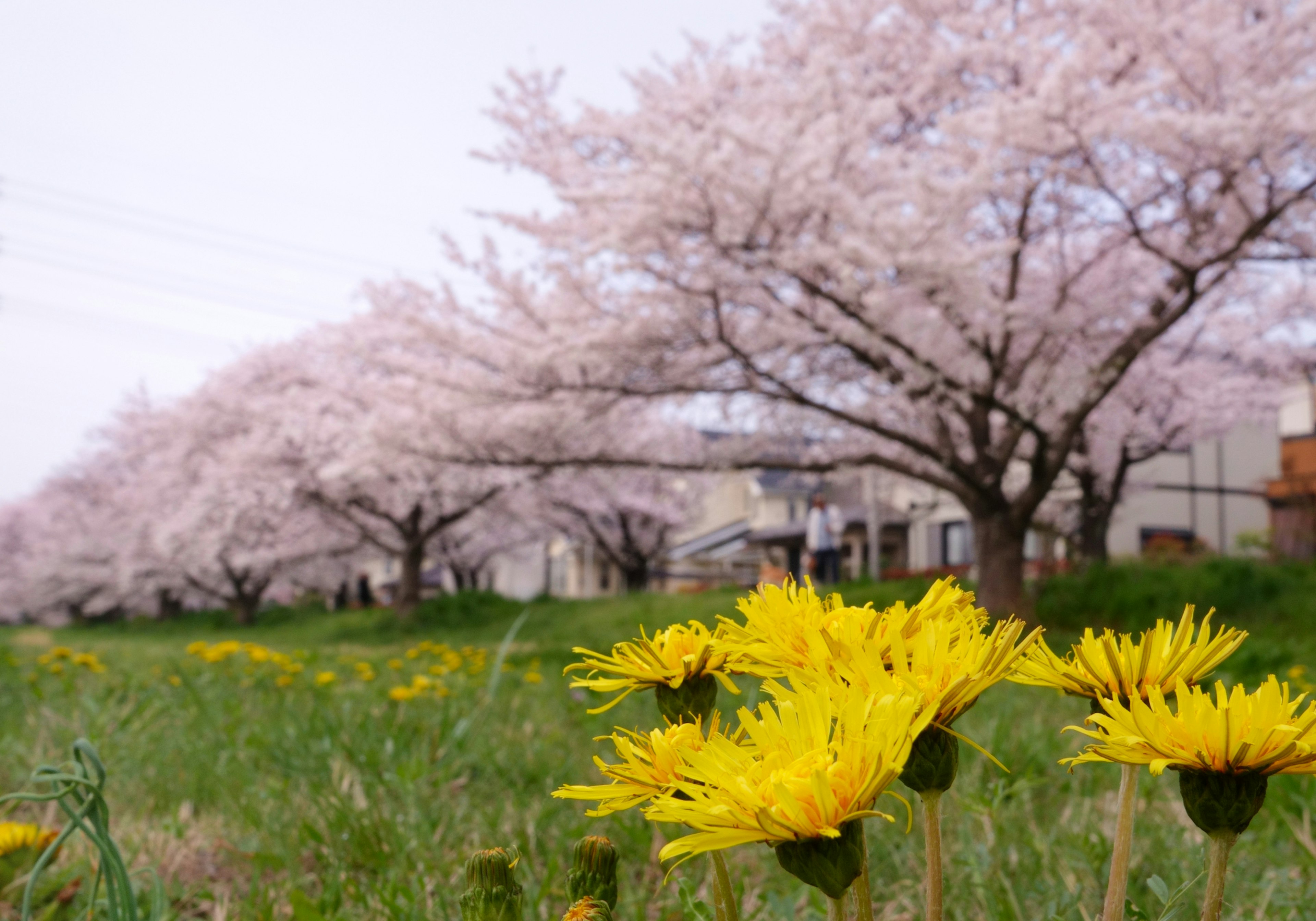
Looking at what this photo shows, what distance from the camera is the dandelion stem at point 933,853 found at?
1.60 ft

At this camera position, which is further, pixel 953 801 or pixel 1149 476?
pixel 1149 476

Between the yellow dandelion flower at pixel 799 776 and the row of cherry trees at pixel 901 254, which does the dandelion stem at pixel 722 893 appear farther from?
the row of cherry trees at pixel 901 254

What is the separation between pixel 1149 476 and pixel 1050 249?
38.7 feet

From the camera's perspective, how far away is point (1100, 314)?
818cm

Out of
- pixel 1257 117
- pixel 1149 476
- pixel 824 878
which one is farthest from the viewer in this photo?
pixel 1149 476

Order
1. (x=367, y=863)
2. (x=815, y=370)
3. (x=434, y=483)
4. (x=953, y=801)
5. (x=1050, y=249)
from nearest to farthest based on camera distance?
(x=367, y=863) → (x=953, y=801) → (x=815, y=370) → (x=1050, y=249) → (x=434, y=483)

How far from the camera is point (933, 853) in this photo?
19.4 inches

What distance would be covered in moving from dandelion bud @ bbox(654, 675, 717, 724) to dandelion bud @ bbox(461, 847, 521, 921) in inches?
5.0

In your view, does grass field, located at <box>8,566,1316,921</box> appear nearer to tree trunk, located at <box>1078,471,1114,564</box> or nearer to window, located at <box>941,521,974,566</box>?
tree trunk, located at <box>1078,471,1114,564</box>

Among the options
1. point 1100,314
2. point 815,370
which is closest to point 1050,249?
point 1100,314

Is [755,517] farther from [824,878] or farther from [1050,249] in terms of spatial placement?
[824,878]

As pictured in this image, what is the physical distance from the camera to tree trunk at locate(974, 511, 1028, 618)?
25.0ft

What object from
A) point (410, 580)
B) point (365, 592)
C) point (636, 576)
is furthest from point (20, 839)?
point (365, 592)

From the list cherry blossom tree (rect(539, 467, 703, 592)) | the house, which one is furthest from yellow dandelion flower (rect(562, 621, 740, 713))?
cherry blossom tree (rect(539, 467, 703, 592))
